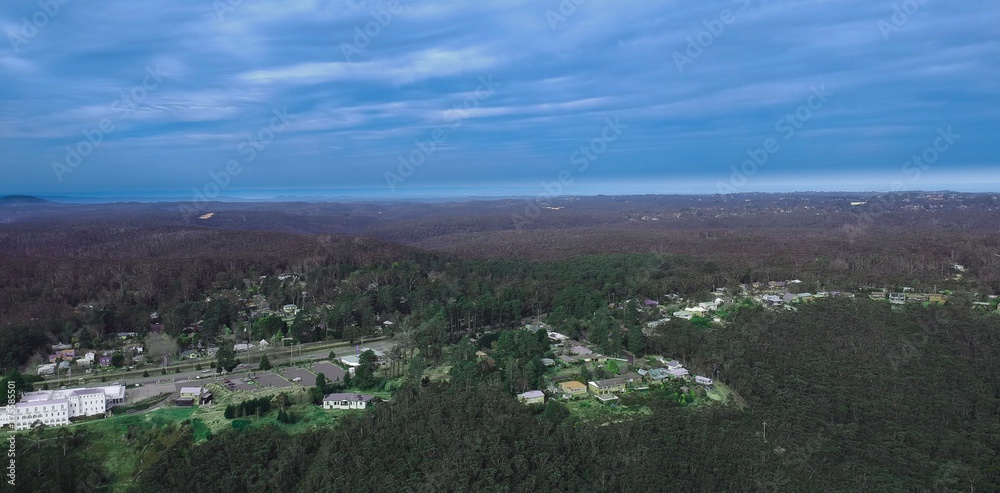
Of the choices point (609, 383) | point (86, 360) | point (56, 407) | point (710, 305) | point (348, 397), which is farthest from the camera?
point (710, 305)

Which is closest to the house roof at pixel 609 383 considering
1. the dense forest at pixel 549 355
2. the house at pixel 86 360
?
the dense forest at pixel 549 355

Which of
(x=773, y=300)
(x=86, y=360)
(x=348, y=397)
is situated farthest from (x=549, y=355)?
(x=86, y=360)

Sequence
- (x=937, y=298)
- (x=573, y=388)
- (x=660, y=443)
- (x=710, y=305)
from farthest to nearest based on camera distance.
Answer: (x=710, y=305) → (x=937, y=298) → (x=573, y=388) → (x=660, y=443)

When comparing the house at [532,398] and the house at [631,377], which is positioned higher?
the house at [631,377]

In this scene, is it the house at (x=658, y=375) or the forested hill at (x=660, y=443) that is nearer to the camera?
the forested hill at (x=660, y=443)

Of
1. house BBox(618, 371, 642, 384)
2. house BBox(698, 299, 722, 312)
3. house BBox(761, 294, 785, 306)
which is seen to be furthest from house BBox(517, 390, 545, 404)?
house BBox(761, 294, 785, 306)

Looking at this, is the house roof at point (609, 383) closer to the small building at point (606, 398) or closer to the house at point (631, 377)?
the house at point (631, 377)

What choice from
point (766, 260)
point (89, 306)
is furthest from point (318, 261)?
point (766, 260)

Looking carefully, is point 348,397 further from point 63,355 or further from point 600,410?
point 63,355
